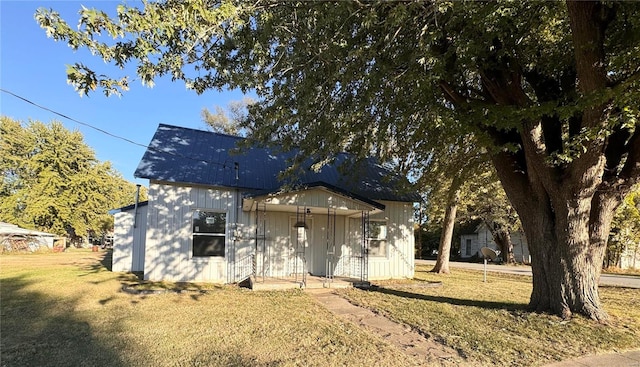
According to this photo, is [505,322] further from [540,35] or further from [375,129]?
[540,35]

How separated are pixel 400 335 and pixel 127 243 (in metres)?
10.9

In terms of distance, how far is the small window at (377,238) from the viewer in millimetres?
12836

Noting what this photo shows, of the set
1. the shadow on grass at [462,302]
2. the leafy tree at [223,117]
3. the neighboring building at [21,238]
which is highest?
the leafy tree at [223,117]

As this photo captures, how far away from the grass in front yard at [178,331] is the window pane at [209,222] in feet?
7.85

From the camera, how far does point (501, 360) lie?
4.54 m

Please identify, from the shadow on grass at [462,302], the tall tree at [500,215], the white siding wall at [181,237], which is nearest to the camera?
the shadow on grass at [462,302]

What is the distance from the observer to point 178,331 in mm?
5609

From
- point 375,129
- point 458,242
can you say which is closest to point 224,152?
point 375,129

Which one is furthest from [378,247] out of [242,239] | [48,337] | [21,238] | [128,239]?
[21,238]

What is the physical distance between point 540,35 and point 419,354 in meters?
6.49

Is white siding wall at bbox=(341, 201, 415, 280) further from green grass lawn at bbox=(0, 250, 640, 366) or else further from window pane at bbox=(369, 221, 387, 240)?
green grass lawn at bbox=(0, 250, 640, 366)

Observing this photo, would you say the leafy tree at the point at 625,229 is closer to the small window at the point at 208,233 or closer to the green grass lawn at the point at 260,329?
the green grass lawn at the point at 260,329

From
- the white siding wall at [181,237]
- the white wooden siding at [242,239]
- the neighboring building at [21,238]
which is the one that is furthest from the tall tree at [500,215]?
the neighboring building at [21,238]

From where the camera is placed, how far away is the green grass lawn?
179 inches
